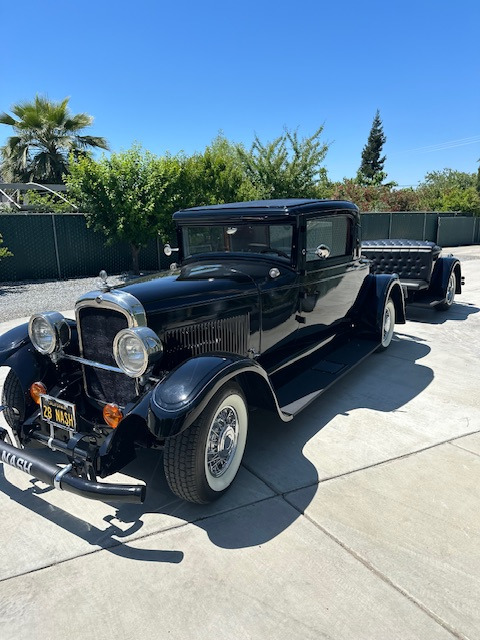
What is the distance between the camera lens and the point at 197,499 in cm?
257

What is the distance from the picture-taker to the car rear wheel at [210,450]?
2.48 m

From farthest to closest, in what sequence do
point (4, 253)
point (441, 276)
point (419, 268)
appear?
point (4, 253) < point (441, 276) < point (419, 268)

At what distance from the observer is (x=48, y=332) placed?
3.06 meters

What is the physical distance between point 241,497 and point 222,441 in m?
0.37

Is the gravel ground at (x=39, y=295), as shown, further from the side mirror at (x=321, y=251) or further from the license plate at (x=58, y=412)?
the side mirror at (x=321, y=251)

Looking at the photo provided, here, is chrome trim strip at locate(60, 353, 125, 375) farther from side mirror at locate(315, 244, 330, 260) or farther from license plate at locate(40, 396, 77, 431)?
side mirror at locate(315, 244, 330, 260)

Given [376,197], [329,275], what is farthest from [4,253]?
[376,197]

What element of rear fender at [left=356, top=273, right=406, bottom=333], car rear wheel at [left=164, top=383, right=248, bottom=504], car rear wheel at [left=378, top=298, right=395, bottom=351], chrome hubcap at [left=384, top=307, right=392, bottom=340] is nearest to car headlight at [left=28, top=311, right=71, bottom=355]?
car rear wheel at [left=164, top=383, right=248, bottom=504]

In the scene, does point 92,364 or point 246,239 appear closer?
point 92,364

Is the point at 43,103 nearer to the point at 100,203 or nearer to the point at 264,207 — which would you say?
the point at 100,203

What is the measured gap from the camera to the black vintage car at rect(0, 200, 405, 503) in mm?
2480

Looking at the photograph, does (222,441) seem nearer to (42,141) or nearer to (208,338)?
(208,338)

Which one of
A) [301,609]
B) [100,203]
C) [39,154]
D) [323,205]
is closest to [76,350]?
[301,609]

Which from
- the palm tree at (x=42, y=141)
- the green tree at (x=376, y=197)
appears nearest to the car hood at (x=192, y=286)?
the palm tree at (x=42, y=141)
